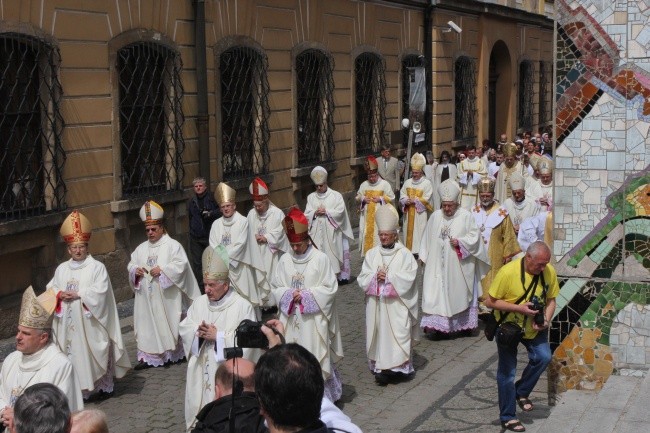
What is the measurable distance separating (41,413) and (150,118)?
10.8 metres

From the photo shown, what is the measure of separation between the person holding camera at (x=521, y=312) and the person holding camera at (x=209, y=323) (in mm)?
1878

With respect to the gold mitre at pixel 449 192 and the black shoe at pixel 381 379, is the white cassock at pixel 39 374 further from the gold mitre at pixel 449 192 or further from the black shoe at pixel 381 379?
the gold mitre at pixel 449 192

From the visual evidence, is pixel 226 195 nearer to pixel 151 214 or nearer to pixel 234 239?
pixel 234 239

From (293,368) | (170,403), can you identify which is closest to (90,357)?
(170,403)

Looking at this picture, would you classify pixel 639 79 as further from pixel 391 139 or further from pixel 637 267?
pixel 391 139

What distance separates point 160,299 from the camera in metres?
11.3

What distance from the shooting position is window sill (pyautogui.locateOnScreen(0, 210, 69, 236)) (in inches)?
468

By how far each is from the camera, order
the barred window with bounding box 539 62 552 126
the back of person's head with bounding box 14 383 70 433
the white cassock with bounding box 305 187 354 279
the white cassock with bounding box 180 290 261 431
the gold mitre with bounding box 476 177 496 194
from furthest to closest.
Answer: the barred window with bounding box 539 62 552 126 < the white cassock with bounding box 305 187 354 279 < the gold mitre with bounding box 476 177 496 194 < the white cassock with bounding box 180 290 261 431 < the back of person's head with bounding box 14 383 70 433

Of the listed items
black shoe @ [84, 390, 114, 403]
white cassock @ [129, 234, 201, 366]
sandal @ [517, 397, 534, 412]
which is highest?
white cassock @ [129, 234, 201, 366]

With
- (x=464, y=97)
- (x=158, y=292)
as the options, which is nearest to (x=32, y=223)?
(x=158, y=292)

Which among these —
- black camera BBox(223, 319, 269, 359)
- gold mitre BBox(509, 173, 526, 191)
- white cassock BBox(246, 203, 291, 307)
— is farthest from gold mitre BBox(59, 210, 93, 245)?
gold mitre BBox(509, 173, 526, 191)

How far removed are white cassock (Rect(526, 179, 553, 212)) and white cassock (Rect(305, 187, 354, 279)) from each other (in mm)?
2606

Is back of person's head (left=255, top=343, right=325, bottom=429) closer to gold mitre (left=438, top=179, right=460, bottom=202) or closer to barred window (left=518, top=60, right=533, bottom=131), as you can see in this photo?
gold mitre (left=438, top=179, right=460, bottom=202)

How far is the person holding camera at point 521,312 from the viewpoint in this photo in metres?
8.27
